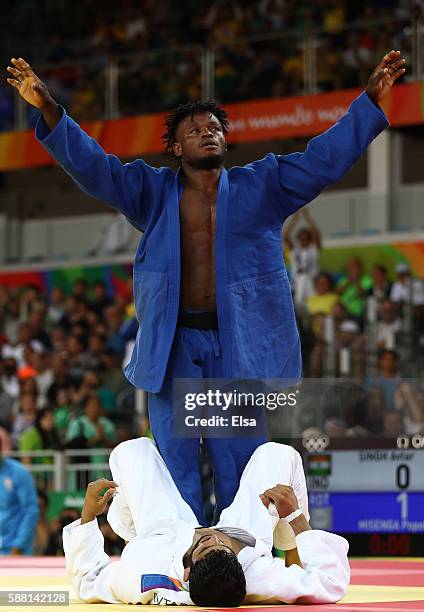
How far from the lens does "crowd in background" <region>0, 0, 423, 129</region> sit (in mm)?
16609

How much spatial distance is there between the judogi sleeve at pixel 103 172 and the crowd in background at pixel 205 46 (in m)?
10.4

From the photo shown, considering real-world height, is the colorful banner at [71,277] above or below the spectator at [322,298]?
above

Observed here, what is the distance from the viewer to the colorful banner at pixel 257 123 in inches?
656

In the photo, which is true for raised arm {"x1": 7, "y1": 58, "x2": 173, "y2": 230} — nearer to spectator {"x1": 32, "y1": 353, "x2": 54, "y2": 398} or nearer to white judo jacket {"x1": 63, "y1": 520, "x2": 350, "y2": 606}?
white judo jacket {"x1": 63, "y1": 520, "x2": 350, "y2": 606}

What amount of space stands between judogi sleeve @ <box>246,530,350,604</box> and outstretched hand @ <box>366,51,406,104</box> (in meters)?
1.78

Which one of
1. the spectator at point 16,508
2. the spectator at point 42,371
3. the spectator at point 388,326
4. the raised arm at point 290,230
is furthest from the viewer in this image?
the spectator at point 42,371

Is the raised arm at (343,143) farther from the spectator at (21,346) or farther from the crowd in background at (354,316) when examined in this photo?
the spectator at (21,346)

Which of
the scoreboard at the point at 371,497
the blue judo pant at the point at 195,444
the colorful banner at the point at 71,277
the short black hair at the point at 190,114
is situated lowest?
the scoreboard at the point at 371,497

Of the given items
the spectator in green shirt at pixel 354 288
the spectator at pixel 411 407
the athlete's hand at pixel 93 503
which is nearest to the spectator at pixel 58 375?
the spectator in green shirt at pixel 354 288

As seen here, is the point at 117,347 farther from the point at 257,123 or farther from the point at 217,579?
the point at 217,579

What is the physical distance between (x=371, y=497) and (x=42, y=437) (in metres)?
4.38

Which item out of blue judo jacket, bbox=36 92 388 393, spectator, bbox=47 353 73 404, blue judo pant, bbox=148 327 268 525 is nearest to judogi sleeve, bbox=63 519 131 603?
blue judo pant, bbox=148 327 268 525

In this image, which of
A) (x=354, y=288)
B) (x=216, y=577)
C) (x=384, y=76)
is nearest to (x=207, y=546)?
(x=216, y=577)

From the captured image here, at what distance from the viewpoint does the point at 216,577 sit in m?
4.64
